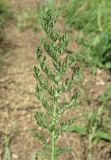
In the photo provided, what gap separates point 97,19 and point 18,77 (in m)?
0.89

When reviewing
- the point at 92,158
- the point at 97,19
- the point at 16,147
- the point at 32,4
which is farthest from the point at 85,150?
the point at 32,4

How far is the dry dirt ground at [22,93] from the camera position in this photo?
8.69ft

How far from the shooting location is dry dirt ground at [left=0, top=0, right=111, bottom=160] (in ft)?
8.69

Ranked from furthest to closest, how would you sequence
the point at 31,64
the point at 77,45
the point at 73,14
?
1. the point at 73,14
2. the point at 77,45
3. the point at 31,64

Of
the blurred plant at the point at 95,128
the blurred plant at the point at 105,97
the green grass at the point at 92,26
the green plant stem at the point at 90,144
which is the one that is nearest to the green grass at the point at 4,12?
the green grass at the point at 92,26

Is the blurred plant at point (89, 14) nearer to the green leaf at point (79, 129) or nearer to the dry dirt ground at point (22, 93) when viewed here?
the dry dirt ground at point (22, 93)

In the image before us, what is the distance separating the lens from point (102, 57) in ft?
11.1

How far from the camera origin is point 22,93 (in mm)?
2967

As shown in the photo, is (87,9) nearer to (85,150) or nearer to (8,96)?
(8,96)

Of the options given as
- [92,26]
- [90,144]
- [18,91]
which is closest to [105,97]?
[90,144]

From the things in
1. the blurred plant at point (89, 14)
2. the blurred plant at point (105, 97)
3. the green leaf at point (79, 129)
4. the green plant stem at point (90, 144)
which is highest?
the blurred plant at point (89, 14)

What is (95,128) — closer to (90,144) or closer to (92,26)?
(90,144)

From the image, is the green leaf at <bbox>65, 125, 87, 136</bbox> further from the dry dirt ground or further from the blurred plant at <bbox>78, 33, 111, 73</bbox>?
the blurred plant at <bbox>78, 33, 111, 73</bbox>

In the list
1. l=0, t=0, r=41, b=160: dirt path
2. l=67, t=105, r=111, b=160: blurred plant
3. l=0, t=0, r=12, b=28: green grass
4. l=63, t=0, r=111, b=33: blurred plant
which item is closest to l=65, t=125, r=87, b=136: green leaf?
l=67, t=105, r=111, b=160: blurred plant
